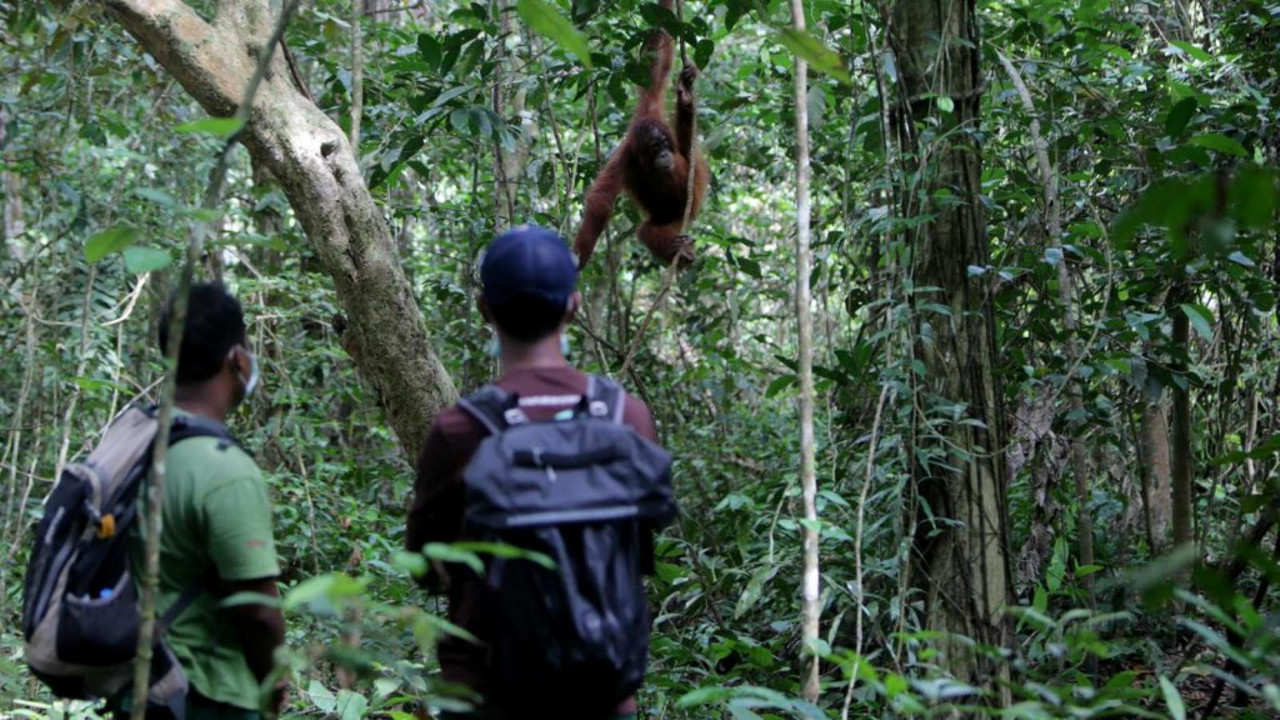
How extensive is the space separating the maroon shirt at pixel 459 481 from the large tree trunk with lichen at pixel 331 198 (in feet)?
5.89

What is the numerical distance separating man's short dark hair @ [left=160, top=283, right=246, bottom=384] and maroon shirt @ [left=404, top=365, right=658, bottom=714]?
0.52 meters

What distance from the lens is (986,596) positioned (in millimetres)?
3850

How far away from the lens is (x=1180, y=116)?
4.01m

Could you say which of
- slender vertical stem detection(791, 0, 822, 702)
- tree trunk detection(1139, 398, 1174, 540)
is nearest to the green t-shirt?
slender vertical stem detection(791, 0, 822, 702)

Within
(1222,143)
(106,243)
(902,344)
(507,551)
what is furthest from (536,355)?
(1222,143)

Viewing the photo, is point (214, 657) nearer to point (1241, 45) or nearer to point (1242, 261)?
point (1242, 261)

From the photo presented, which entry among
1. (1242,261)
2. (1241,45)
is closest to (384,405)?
(1242,261)

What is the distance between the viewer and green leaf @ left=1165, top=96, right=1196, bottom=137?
13.1ft

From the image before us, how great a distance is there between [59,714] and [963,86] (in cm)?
393

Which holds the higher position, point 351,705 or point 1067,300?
point 1067,300

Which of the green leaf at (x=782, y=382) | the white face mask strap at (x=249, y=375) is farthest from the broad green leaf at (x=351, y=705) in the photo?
the green leaf at (x=782, y=382)

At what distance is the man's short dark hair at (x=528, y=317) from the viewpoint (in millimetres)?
2150

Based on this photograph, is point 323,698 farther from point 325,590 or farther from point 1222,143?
point 1222,143

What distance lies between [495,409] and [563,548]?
290mm
